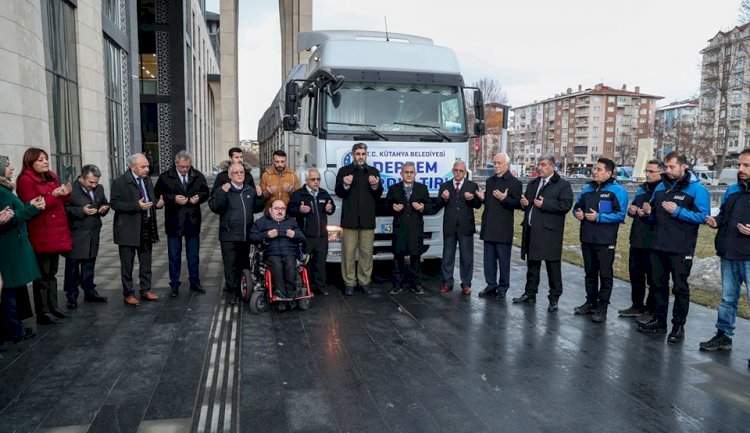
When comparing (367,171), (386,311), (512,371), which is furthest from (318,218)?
(512,371)

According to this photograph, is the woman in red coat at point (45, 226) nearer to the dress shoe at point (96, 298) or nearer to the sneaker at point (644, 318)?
the dress shoe at point (96, 298)

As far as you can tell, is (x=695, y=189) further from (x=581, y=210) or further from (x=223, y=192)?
(x=223, y=192)

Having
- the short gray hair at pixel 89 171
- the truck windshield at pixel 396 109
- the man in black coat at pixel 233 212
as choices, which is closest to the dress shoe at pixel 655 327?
the truck windshield at pixel 396 109

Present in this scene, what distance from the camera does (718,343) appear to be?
5.38m

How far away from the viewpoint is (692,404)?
13.6ft

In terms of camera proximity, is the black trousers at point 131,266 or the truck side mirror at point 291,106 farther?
the truck side mirror at point 291,106

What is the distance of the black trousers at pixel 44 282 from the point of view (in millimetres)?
5973

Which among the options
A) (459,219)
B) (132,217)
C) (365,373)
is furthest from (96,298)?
(459,219)

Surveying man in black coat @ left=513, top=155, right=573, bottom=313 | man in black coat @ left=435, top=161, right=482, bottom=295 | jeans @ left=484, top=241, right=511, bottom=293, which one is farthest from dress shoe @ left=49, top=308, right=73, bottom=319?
man in black coat @ left=513, top=155, right=573, bottom=313

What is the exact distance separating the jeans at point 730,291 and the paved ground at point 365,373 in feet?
0.99

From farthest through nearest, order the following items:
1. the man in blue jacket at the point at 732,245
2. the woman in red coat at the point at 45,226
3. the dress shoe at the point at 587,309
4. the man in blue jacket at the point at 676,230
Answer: the dress shoe at the point at 587,309 < the woman in red coat at the point at 45,226 < the man in blue jacket at the point at 676,230 < the man in blue jacket at the point at 732,245

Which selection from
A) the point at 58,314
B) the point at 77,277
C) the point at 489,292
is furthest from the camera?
the point at 489,292

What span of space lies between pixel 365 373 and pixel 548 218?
3481 millimetres

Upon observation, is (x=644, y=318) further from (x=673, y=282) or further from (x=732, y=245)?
(x=732, y=245)
